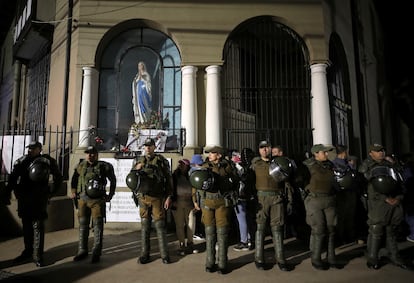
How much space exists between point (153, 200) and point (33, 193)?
195cm

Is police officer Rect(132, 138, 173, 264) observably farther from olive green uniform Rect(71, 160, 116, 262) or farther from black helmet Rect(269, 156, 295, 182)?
black helmet Rect(269, 156, 295, 182)

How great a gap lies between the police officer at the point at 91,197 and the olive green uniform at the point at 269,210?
2.49 meters

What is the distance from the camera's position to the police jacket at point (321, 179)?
15.3ft

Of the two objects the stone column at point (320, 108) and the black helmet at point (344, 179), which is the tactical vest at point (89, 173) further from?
the stone column at point (320, 108)

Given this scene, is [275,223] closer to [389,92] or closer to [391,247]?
[391,247]

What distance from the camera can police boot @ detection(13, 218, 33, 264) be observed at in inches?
197

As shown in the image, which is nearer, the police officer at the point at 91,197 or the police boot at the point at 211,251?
the police boot at the point at 211,251

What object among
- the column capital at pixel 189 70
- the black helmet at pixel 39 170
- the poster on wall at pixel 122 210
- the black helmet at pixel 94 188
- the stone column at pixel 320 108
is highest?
the column capital at pixel 189 70

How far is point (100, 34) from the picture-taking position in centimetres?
882

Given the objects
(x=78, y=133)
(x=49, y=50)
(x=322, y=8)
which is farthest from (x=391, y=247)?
(x=49, y=50)

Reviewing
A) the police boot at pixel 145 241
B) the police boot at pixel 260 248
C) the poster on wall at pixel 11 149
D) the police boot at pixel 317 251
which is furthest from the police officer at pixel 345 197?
the poster on wall at pixel 11 149

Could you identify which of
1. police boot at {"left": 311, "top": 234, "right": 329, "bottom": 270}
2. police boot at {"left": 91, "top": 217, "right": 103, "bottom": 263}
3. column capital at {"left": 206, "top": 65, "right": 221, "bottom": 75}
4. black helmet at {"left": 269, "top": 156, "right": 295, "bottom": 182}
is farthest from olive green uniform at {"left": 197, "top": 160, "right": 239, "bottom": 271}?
column capital at {"left": 206, "top": 65, "right": 221, "bottom": 75}

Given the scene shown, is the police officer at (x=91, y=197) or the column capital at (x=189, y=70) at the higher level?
the column capital at (x=189, y=70)

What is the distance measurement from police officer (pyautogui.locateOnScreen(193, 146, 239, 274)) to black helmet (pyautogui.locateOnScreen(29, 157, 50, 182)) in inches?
100
